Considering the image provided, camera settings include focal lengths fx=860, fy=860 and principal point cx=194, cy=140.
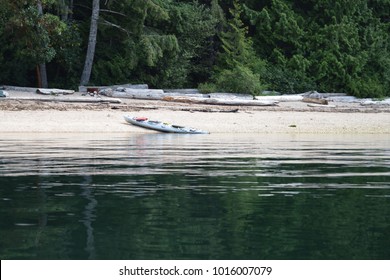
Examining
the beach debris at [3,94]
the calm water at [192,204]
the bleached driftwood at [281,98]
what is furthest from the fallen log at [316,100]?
the calm water at [192,204]

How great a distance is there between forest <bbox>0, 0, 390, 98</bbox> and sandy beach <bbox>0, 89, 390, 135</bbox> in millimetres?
2876

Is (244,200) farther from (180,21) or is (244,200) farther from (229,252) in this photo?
(180,21)

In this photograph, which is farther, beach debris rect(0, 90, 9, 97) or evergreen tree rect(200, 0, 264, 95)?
evergreen tree rect(200, 0, 264, 95)

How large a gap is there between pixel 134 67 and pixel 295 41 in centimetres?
A: 818

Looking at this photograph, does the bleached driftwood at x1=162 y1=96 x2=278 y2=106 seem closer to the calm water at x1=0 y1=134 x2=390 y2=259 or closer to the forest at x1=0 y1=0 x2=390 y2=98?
the forest at x1=0 y1=0 x2=390 y2=98

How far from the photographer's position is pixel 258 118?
30000 millimetres

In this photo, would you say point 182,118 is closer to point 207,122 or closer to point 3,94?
point 207,122

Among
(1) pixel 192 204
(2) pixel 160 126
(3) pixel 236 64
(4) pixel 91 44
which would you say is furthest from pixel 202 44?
(1) pixel 192 204

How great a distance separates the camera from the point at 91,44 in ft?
111

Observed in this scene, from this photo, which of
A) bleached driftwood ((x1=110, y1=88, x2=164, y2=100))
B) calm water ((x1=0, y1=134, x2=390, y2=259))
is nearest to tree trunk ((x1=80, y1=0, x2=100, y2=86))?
bleached driftwood ((x1=110, y1=88, x2=164, y2=100))

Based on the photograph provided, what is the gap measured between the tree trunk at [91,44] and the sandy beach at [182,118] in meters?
2.99

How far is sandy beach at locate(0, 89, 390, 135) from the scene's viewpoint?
1066 inches

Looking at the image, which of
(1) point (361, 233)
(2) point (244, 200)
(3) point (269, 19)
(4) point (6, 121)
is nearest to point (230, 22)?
(3) point (269, 19)

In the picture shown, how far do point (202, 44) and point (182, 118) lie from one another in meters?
10.4
